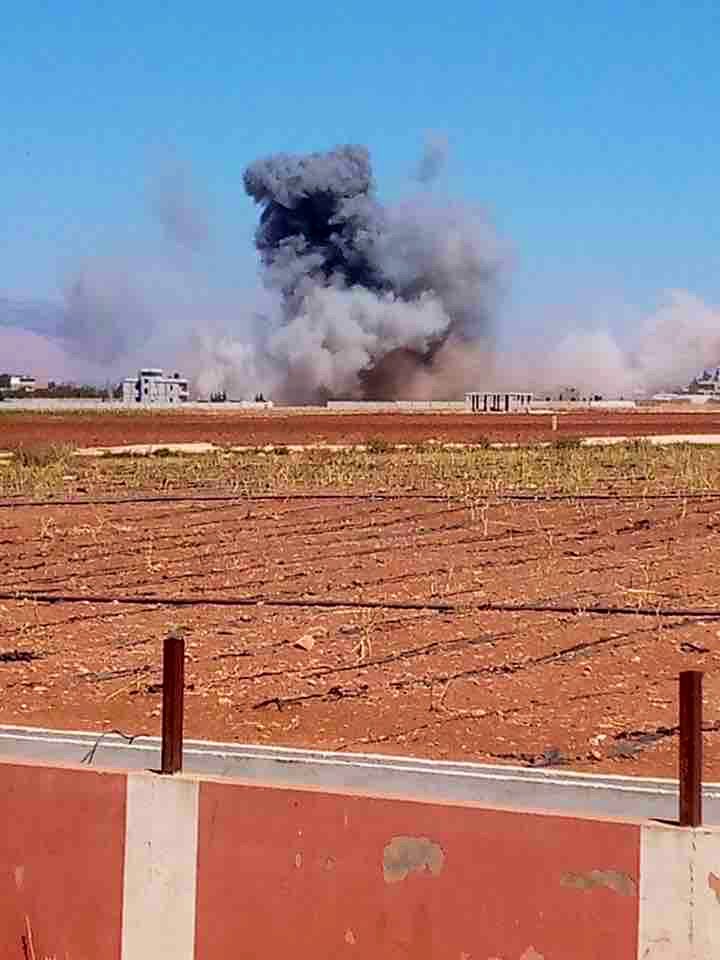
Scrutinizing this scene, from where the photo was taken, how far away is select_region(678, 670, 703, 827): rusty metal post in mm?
4664

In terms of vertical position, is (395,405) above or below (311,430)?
above

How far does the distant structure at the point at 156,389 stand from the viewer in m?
140

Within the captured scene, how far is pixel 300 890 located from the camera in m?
4.95

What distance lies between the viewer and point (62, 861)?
5211mm

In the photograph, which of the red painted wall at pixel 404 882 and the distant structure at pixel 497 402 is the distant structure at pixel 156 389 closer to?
the distant structure at pixel 497 402

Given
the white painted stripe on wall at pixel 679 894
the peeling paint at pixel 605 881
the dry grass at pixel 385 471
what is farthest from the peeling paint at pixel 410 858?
the dry grass at pixel 385 471

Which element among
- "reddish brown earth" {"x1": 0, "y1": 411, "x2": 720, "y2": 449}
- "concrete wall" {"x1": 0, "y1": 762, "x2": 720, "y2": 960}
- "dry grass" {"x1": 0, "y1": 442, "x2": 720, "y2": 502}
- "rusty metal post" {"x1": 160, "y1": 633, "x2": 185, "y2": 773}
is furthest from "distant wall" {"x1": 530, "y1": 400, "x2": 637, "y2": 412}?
"concrete wall" {"x1": 0, "y1": 762, "x2": 720, "y2": 960}

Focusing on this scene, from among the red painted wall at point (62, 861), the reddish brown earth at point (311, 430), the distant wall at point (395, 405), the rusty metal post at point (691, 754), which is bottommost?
the red painted wall at point (62, 861)

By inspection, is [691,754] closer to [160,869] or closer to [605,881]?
[605,881]

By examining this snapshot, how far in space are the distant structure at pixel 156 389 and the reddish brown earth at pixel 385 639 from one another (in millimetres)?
118798

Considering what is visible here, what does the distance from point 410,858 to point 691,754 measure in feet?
2.90

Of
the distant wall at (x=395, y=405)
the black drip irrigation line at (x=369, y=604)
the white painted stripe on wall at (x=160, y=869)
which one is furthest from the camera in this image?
the distant wall at (x=395, y=405)

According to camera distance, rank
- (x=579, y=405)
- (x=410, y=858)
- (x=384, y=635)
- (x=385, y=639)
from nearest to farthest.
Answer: (x=410, y=858), (x=385, y=639), (x=384, y=635), (x=579, y=405)

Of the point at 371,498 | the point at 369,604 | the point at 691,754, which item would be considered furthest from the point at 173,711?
the point at 371,498
